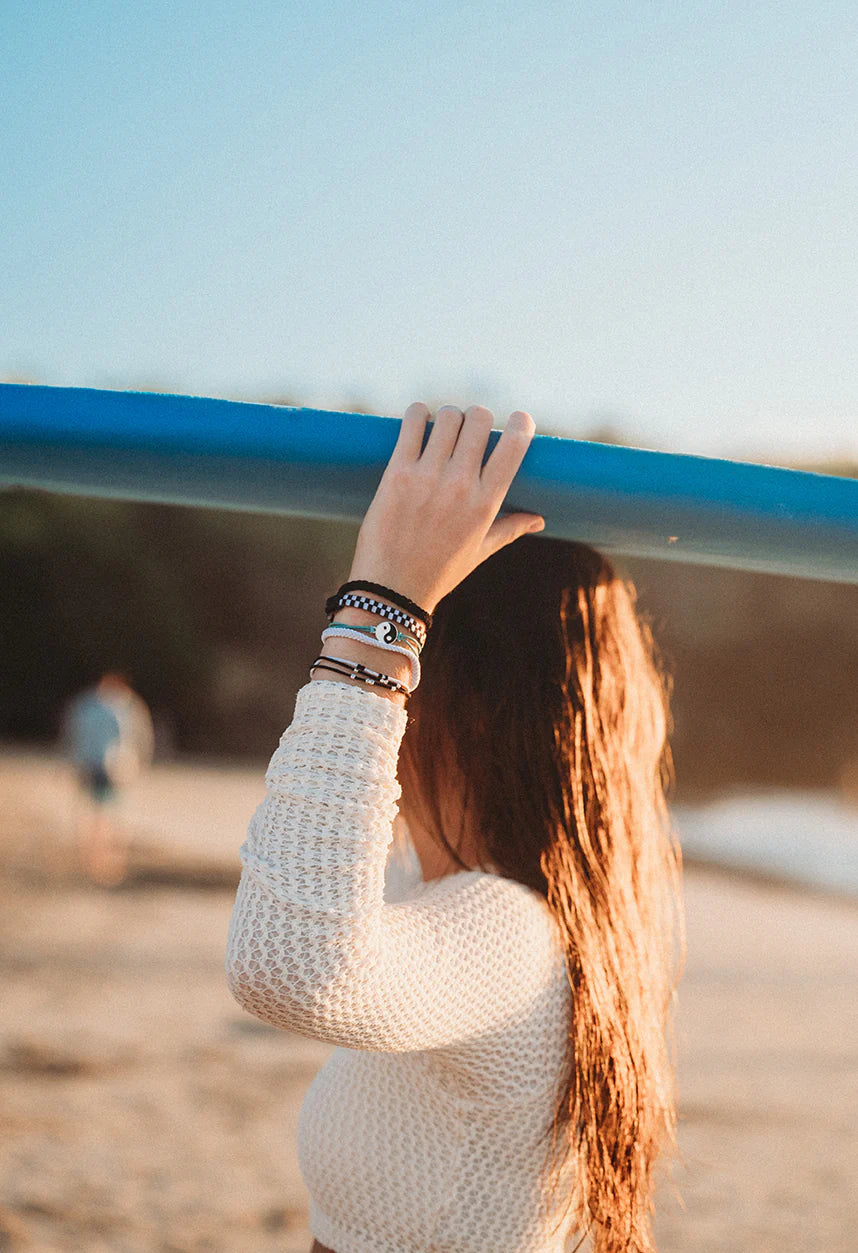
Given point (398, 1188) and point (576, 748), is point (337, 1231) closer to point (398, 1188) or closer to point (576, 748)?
point (398, 1188)

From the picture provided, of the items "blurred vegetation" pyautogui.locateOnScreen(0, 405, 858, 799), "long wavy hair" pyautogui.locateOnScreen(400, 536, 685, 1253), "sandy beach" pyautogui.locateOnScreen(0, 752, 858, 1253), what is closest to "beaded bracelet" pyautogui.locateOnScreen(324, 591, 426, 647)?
"long wavy hair" pyautogui.locateOnScreen(400, 536, 685, 1253)

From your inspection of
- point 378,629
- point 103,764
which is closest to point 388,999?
point 378,629

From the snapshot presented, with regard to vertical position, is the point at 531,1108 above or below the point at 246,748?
below

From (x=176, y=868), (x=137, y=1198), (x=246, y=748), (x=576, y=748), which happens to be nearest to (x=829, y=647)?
(x=246, y=748)

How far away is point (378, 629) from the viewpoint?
39.6 inches

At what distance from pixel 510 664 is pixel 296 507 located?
0.31 metres

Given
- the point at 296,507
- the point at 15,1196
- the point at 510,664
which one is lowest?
the point at 15,1196

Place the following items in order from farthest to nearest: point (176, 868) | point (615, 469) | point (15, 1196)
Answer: point (176, 868) → point (15, 1196) → point (615, 469)

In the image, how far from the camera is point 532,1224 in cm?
126

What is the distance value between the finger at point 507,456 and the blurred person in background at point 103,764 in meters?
9.18

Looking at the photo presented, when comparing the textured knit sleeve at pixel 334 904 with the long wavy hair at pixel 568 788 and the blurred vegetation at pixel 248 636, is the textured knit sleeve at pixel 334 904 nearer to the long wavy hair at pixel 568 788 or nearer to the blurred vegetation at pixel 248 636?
the long wavy hair at pixel 568 788

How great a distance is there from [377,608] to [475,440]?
0.62 ft

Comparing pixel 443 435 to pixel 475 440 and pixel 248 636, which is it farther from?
pixel 248 636

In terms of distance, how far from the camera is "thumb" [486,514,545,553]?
1097mm
